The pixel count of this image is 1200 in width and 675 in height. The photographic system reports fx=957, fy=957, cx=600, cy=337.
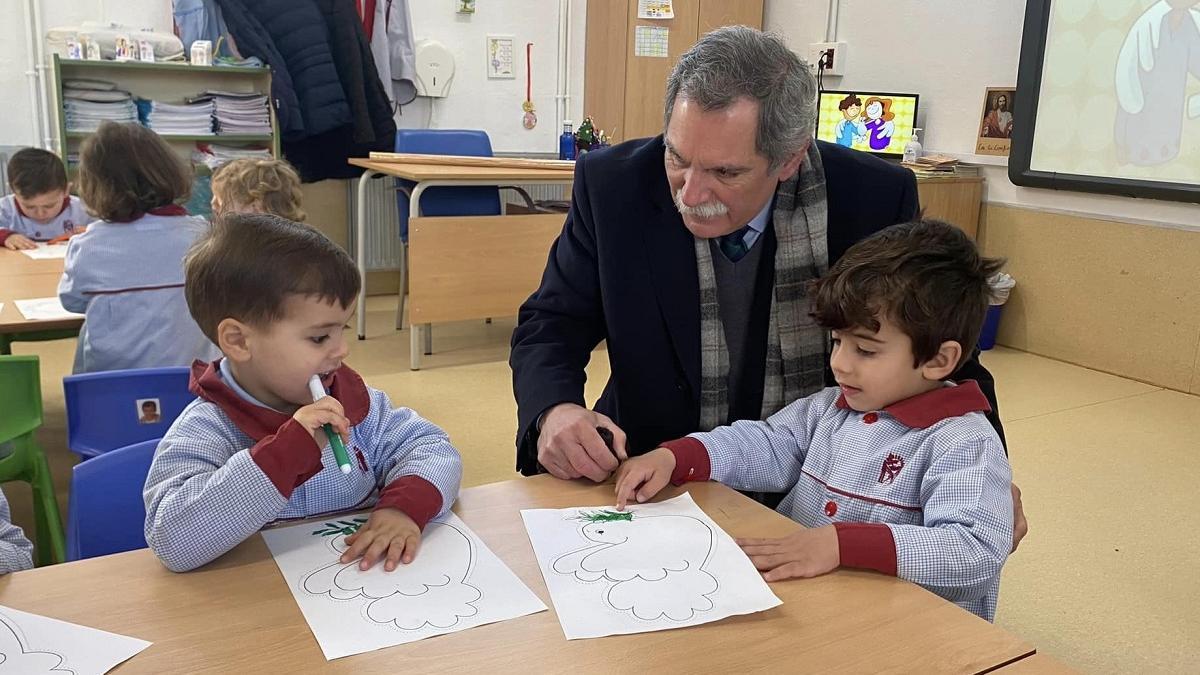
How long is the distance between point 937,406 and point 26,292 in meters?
2.34

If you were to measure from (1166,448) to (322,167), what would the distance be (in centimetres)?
418

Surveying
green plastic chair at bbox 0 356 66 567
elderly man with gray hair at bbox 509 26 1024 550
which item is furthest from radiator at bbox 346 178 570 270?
elderly man with gray hair at bbox 509 26 1024 550

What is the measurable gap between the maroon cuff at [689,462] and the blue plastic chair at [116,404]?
3.52 ft

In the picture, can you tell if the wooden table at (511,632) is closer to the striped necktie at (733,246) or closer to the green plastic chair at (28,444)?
the striped necktie at (733,246)

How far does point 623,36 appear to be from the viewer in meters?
5.52

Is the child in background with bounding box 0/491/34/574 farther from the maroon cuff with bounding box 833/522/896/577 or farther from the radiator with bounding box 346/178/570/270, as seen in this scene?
the radiator with bounding box 346/178/570/270

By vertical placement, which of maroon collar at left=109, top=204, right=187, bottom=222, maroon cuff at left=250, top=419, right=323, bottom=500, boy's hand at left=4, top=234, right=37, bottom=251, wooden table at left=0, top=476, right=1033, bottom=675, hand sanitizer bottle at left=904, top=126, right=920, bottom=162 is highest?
hand sanitizer bottle at left=904, top=126, right=920, bottom=162

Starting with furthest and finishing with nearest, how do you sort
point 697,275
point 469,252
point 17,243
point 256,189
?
point 469,252, point 17,243, point 256,189, point 697,275

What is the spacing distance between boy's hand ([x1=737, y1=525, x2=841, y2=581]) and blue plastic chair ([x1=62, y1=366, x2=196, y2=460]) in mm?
1273

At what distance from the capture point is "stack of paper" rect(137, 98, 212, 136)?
15.1 feet

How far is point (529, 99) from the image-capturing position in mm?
5891

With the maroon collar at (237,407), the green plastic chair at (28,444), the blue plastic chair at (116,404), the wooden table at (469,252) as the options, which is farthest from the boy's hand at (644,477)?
the wooden table at (469,252)

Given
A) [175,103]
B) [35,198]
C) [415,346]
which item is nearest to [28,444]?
[35,198]

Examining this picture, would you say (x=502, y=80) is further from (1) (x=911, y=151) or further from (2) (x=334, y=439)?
(2) (x=334, y=439)
